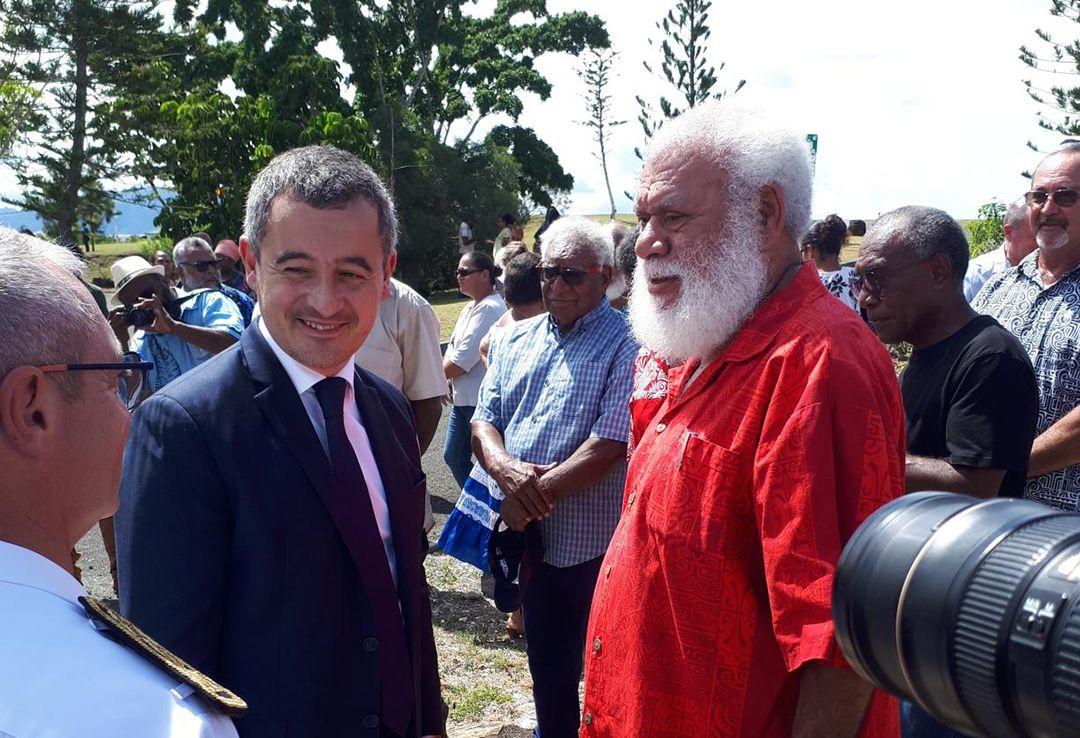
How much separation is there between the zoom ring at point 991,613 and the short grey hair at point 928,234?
1922 mm

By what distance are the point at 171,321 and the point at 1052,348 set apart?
4091mm

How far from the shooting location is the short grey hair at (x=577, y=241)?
3793 millimetres

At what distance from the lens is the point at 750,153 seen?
209cm

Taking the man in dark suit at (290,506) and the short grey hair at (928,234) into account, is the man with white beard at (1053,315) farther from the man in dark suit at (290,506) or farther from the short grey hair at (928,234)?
the man in dark suit at (290,506)

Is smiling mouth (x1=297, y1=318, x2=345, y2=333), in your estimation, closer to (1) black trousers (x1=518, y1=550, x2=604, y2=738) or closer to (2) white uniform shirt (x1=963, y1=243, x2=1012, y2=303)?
(1) black trousers (x1=518, y1=550, x2=604, y2=738)

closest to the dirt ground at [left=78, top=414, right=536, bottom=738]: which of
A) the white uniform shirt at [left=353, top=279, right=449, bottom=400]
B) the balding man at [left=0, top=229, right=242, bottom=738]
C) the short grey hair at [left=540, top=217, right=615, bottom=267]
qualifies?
the white uniform shirt at [left=353, top=279, right=449, bottom=400]

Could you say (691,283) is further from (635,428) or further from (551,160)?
(551,160)

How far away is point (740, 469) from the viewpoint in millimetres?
1850

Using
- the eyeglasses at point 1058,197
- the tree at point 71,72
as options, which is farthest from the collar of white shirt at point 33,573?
the tree at point 71,72

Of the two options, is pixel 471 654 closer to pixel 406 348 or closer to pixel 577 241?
pixel 406 348

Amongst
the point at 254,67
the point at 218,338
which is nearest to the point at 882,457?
the point at 218,338

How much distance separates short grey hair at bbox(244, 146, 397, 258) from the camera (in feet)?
6.64

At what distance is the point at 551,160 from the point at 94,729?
133 feet

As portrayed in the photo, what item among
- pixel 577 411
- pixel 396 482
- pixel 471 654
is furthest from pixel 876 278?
pixel 471 654
